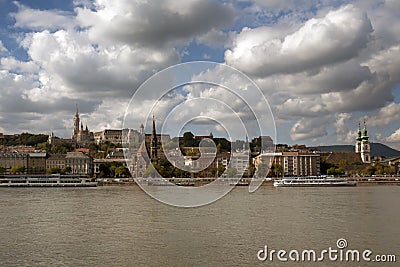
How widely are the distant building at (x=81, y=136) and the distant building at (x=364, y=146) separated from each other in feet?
148

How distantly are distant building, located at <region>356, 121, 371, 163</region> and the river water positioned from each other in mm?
60243

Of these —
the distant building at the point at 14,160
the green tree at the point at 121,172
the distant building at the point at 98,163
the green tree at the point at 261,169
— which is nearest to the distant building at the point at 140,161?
the green tree at the point at 121,172

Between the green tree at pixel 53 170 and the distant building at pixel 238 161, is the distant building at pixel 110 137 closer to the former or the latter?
the green tree at pixel 53 170

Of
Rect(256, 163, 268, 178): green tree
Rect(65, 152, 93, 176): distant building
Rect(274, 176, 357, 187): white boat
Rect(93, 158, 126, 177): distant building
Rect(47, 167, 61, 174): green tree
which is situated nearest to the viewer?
Rect(274, 176, 357, 187): white boat

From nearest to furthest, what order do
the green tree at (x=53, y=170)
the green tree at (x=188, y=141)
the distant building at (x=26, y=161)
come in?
the green tree at (x=53, y=170)
the distant building at (x=26, y=161)
the green tree at (x=188, y=141)

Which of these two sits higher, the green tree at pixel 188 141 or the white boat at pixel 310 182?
the green tree at pixel 188 141

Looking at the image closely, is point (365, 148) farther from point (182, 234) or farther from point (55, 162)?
point (182, 234)

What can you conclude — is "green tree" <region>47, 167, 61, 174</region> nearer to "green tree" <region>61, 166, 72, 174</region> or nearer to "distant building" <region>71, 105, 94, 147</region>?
"green tree" <region>61, 166, 72, 174</region>

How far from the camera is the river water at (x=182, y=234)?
Answer: 10.3m

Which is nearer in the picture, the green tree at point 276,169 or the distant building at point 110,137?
the green tree at point 276,169

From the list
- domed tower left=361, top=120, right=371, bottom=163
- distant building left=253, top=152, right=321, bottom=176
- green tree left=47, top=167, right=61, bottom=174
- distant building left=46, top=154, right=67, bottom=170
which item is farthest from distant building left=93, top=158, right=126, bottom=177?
domed tower left=361, top=120, right=371, bottom=163

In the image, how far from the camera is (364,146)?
77250 mm

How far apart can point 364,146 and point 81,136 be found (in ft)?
157

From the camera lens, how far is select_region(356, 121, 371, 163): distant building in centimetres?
7662
